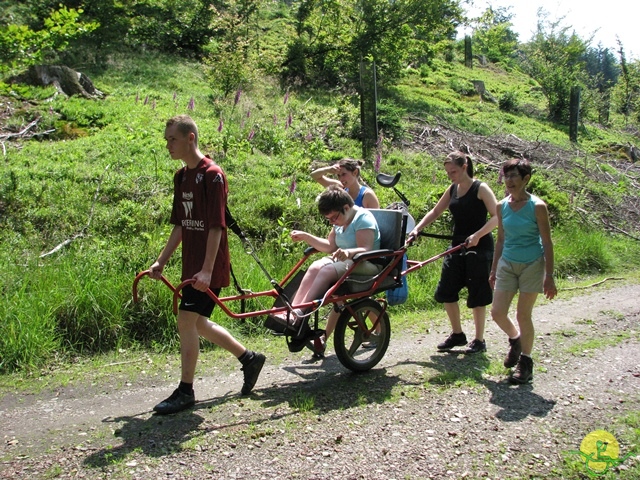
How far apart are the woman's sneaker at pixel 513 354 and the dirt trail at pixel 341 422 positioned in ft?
0.42

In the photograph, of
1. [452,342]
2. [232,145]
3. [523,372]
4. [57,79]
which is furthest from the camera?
[57,79]

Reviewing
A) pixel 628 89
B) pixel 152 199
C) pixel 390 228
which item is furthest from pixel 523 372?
pixel 628 89

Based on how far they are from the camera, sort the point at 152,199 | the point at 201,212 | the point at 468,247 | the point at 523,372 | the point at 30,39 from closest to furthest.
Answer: the point at 201,212 < the point at 523,372 < the point at 468,247 < the point at 30,39 < the point at 152,199

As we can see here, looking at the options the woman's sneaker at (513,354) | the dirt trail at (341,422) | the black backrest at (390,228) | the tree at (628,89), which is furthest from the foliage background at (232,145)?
the tree at (628,89)

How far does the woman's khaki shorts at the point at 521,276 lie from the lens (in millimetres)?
5363

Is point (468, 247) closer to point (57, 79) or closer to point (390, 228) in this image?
point (390, 228)

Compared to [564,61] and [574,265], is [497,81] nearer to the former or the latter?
[564,61]

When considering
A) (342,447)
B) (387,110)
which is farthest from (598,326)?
(387,110)

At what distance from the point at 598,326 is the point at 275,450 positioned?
16.0 feet

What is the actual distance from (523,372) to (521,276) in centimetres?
82

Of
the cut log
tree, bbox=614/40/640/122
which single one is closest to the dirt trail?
the cut log

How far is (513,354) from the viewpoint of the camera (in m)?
5.59

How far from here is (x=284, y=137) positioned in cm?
1292

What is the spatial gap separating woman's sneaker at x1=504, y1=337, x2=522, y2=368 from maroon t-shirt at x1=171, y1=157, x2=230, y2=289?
8.70 feet
